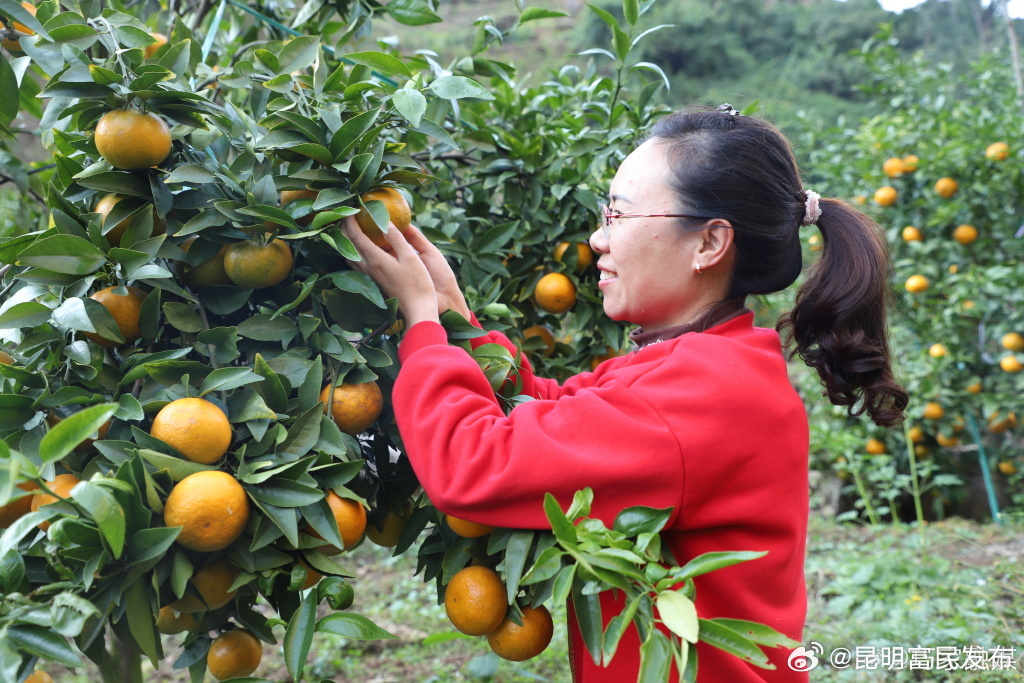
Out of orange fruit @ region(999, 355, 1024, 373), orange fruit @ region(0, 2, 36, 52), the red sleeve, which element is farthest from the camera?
orange fruit @ region(999, 355, 1024, 373)

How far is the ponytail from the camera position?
108 centimetres

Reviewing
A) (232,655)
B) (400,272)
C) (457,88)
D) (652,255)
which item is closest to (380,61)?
(457,88)

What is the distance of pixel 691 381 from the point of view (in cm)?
85

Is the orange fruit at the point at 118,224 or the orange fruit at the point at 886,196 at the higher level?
the orange fruit at the point at 118,224

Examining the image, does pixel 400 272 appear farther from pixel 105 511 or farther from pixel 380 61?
pixel 105 511

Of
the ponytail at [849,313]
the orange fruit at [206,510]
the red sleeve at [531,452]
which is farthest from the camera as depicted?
the ponytail at [849,313]

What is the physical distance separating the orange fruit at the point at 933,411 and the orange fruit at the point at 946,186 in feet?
2.87

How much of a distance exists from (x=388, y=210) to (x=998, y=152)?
2.96 m

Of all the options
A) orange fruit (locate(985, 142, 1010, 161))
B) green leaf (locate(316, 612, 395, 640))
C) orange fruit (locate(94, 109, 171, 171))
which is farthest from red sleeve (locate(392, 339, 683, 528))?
orange fruit (locate(985, 142, 1010, 161))

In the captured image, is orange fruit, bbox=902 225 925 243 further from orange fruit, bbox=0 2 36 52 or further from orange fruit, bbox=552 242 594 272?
orange fruit, bbox=0 2 36 52

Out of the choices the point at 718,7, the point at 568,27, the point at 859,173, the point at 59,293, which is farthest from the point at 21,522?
the point at 568,27

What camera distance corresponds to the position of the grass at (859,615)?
6.73 ft

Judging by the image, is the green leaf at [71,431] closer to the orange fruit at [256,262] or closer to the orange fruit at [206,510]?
the orange fruit at [206,510]

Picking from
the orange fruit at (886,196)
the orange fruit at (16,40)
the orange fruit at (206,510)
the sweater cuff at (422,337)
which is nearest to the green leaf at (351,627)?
the orange fruit at (206,510)
